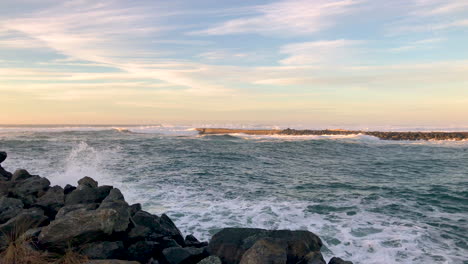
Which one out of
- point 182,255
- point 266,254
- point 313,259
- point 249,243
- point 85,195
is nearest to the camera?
point 266,254

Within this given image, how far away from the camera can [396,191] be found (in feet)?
38.6

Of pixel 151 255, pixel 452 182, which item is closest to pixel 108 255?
pixel 151 255

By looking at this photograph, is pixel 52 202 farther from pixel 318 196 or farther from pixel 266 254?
pixel 318 196

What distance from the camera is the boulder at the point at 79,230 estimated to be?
17.1 ft

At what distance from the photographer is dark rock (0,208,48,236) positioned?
602 centimetres

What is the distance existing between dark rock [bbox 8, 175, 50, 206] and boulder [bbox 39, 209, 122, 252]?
4444 millimetres

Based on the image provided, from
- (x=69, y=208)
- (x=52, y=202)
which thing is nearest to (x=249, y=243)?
(x=69, y=208)

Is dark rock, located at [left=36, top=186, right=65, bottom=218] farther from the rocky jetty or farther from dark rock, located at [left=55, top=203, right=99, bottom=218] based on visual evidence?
the rocky jetty

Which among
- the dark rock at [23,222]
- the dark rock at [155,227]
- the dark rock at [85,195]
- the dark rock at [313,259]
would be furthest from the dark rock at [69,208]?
the dark rock at [313,259]

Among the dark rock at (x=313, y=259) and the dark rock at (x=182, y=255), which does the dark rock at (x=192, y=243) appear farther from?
the dark rock at (x=313, y=259)

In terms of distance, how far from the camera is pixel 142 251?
17.8 ft

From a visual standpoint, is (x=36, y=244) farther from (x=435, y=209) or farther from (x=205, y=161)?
(x=205, y=161)

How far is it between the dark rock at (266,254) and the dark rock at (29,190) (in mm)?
7201

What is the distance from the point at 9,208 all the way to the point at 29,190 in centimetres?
185
